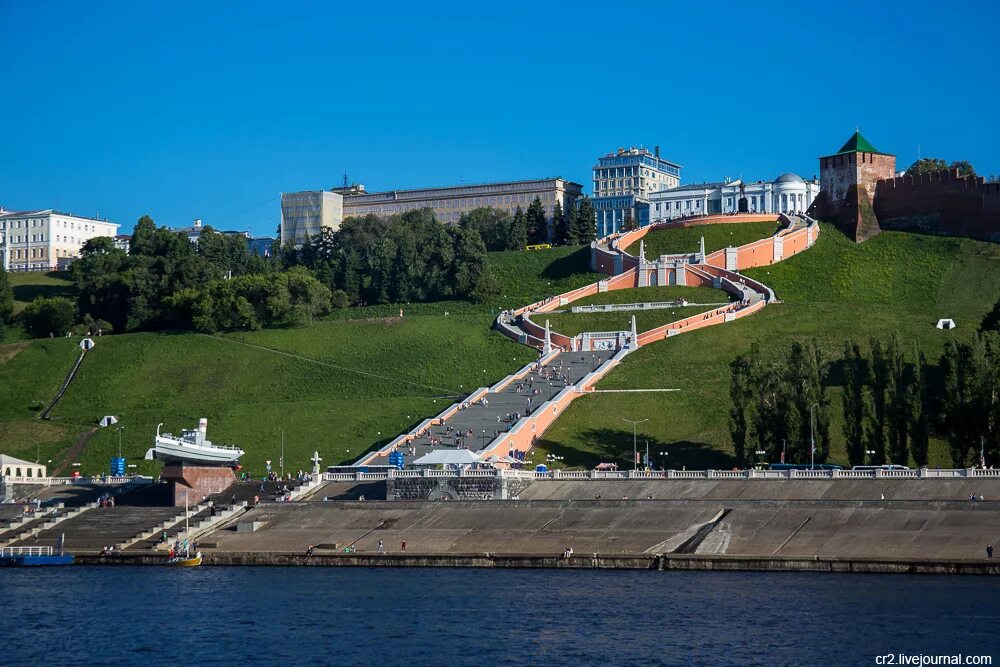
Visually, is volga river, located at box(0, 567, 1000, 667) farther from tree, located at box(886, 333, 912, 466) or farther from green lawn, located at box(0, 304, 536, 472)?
green lawn, located at box(0, 304, 536, 472)

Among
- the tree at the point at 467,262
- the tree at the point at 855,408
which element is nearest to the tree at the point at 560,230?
the tree at the point at 467,262

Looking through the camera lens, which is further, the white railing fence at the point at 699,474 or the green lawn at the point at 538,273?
the green lawn at the point at 538,273

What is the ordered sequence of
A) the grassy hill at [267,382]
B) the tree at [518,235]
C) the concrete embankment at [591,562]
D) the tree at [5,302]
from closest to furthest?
the concrete embankment at [591,562] < the grassy hill at [267,382] < the tree at [5,302] < the tree at [518,235]

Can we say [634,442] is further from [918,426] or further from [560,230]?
[560,230]

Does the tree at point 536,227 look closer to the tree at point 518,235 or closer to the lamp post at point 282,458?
the tree at point 518,235

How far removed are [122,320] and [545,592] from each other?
87.7 meters

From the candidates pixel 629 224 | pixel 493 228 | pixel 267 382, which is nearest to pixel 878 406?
pixel 267 382

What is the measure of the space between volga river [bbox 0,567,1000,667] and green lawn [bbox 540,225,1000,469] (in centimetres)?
2505

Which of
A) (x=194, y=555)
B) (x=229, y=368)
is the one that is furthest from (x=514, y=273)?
(x=194, y=555)

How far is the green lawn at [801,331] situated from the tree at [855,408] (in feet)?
12.2

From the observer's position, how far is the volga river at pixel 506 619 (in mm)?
40656

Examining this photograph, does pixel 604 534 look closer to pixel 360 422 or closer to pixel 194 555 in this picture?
pixel 194 555

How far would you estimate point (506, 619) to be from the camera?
152 ft

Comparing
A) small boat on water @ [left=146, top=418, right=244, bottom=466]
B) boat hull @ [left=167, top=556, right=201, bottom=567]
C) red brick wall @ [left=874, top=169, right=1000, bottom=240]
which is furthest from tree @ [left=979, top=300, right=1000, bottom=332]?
boat hull @ [left=167, top=556, right=201, bottom=567]
